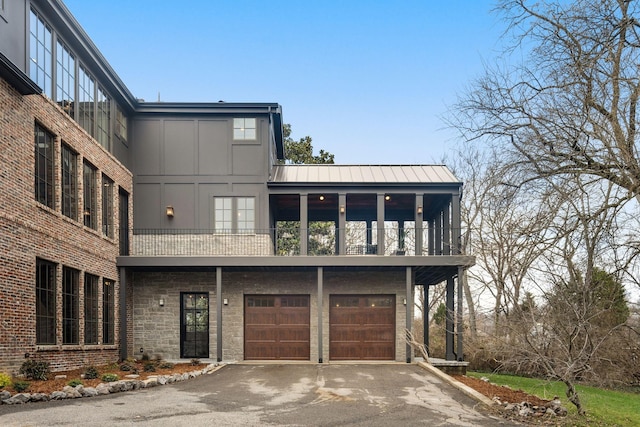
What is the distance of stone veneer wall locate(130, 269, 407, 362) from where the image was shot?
731 inches

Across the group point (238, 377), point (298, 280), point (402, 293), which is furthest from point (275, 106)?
point (238, 377)

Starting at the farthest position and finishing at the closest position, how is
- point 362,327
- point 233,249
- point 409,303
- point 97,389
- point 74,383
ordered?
point 362,327 < point 233,249 < point 409,303 < point 74,383 < point 97,389

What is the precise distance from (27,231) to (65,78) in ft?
13.5

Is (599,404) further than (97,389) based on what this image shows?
Yes

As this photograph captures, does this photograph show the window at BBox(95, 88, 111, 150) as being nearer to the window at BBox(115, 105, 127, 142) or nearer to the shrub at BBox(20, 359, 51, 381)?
the window at BBox(115, 105, 127, 142)

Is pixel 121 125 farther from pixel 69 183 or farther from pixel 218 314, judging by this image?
pixel 218 314

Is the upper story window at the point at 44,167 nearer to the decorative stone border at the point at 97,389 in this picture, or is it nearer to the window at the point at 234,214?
the decorative stone border at the point at 97,389

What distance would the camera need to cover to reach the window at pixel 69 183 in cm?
1410

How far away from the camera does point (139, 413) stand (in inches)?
361

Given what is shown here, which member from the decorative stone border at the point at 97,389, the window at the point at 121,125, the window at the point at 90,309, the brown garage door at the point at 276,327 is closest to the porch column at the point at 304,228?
the brown garage door at the point at 276,327

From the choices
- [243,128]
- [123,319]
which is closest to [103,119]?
[243,128]

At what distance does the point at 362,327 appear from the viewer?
61.9ft

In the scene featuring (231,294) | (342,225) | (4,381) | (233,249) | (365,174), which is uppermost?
(365,174)

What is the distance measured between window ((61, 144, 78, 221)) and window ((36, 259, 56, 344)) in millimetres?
1574
